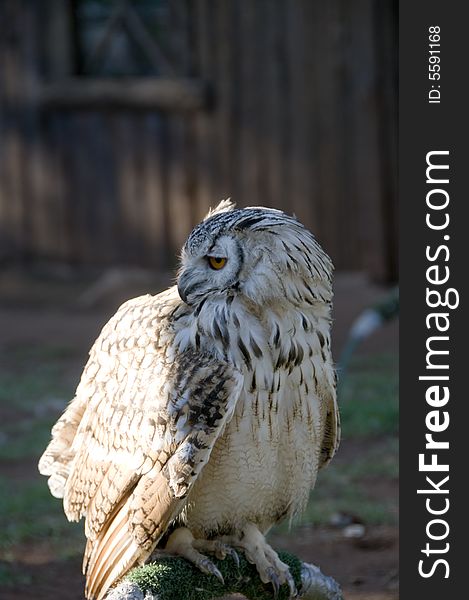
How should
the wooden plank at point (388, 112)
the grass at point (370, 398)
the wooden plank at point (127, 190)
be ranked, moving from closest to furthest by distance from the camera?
the grass at point (370, 398) → the wooden plank at point (388, 112) → the wooden plank at point (127, 190)

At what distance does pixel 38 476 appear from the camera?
7309 millimetres

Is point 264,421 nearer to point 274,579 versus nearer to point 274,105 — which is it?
point 274,579

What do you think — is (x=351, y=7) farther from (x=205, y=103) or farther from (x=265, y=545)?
(x=265, y=545)

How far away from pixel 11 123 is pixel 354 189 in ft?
12.0

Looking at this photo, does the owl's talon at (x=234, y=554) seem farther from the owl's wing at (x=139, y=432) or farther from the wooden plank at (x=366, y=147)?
the wooden plank at (x=366, y=147)

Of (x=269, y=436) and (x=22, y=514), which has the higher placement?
(x=269, y=436)

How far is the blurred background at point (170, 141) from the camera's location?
37.6ft

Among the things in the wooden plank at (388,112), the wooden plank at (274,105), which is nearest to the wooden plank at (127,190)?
the wooden plank at (274,105)

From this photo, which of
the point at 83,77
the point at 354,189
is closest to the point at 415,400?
the point at 354,189

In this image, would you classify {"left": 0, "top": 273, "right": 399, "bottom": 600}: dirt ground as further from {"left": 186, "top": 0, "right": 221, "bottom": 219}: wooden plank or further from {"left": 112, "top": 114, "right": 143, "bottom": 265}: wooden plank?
{"left": 186, "top": 0, "right": 221, "bottom": 219}: wooden plank

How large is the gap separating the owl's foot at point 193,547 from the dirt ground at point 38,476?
1.69 meters

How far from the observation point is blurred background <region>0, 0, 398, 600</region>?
1145cm

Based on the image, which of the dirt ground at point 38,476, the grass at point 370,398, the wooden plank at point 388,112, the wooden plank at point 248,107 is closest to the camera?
the dirt ground at point 38,476

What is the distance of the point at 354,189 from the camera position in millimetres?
11719
